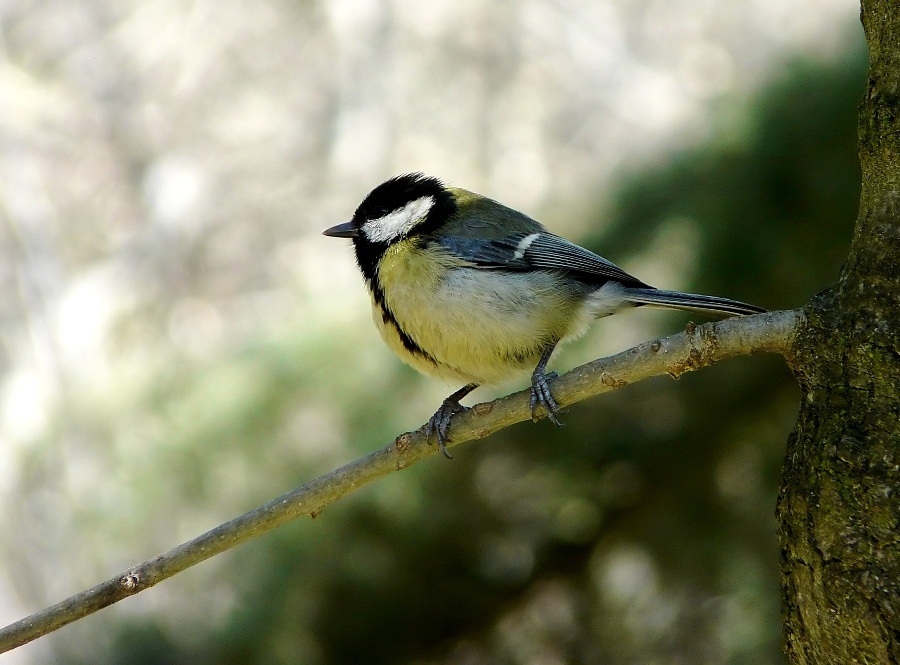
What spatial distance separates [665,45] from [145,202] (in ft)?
10.2

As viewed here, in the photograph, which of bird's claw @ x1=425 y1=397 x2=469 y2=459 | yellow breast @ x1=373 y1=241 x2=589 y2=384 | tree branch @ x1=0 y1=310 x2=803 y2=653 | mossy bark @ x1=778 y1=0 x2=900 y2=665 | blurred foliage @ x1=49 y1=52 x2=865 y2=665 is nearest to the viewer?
mossy bark @ x1=778 y1=0 x2=900 y2=665

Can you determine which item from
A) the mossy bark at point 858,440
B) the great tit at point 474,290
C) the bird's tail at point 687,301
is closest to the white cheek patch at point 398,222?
the great tit at point 474,290

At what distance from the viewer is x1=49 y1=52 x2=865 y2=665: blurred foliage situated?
372 centimetres

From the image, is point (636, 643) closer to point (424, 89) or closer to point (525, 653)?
point (525, 653)

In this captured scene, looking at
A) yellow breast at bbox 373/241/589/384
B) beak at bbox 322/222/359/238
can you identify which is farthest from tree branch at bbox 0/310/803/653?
beak at bbox 322/222/359/238

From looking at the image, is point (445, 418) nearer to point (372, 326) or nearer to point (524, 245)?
point (524, 245)

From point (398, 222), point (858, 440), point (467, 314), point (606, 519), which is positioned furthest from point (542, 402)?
point (606, 519)

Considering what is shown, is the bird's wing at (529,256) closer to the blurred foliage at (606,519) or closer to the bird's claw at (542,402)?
the bird's claw at (542,402)

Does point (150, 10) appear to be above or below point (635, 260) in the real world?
above

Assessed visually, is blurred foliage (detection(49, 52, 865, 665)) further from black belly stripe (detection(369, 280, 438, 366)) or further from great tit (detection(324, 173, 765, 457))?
black belly stripe (detection(369, 280, 438, 366))

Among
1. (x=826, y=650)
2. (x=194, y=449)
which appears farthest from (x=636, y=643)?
(x=826, y=650)

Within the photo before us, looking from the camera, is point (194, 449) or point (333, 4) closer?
point (194, 449)

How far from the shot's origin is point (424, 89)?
5.26 m

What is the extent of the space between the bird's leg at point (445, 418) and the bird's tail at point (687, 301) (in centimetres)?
60
